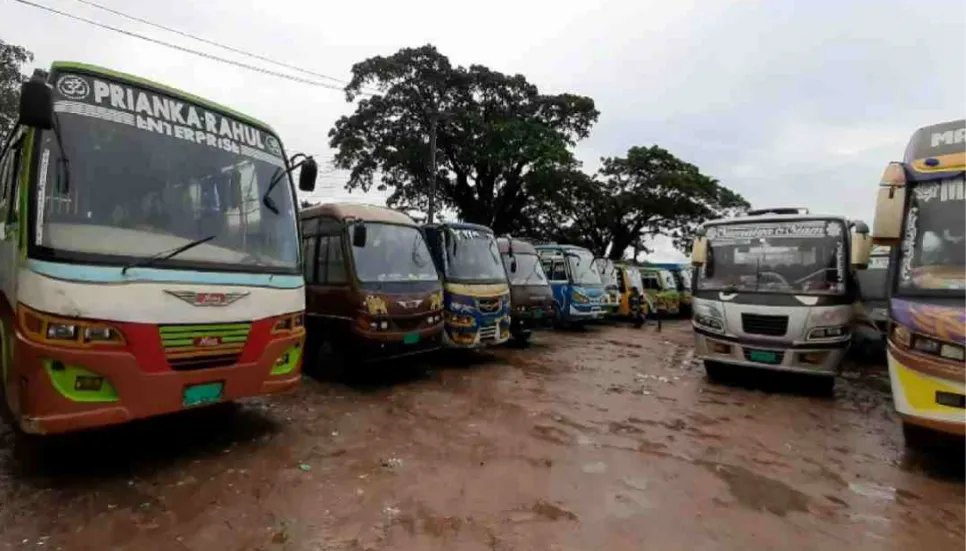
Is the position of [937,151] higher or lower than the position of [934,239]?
higher

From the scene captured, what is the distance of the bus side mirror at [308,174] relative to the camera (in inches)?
204

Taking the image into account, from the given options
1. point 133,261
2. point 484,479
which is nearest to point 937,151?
point 484,479

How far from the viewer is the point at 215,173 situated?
454cm

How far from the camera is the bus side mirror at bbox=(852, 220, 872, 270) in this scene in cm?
673

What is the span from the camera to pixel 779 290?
739cm

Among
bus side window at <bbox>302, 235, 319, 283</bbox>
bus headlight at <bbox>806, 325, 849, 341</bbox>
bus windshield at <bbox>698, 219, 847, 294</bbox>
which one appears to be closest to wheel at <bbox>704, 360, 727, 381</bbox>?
bus windshield at <bbox>698, 219, 847, 294</bbox>

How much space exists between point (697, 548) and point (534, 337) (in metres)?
10.4

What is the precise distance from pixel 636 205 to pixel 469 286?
22472 millimetres

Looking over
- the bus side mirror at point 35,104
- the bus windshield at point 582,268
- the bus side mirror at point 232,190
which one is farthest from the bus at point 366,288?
the bus windshield at point 582,268

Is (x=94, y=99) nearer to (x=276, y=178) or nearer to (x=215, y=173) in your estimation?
(x=215, y=173)

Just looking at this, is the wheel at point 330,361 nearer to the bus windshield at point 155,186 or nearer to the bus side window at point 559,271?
the bus windshield at point 155,186

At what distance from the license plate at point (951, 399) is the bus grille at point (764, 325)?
9.61 feet

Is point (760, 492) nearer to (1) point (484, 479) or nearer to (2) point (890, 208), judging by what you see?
(1) point (484, 479)

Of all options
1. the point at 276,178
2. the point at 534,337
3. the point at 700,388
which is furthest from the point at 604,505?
the point at 534,337
